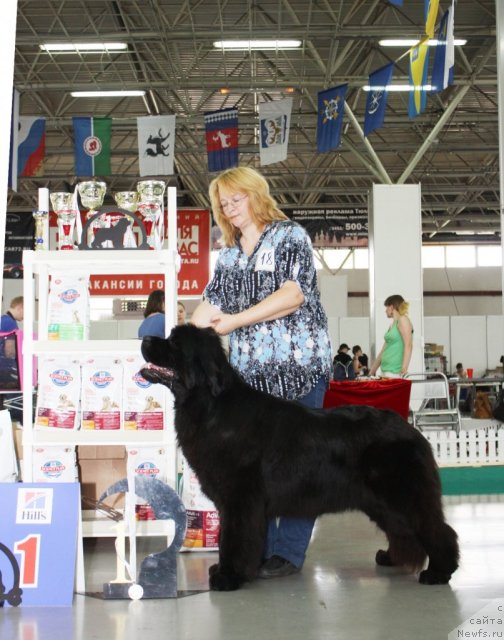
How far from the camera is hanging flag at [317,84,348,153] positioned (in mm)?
11562

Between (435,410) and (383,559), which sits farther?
(435,410)

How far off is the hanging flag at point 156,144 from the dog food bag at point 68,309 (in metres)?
8.69

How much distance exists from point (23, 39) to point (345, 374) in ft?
24.3

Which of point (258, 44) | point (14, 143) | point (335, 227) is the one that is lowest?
point (335, 227)

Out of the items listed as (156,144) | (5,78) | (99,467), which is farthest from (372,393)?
(156,144)

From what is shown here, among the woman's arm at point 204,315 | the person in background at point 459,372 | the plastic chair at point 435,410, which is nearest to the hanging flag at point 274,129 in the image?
the plastic chair at point 435,410

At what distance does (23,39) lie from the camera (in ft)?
38.8

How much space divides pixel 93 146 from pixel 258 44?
2.94 metres

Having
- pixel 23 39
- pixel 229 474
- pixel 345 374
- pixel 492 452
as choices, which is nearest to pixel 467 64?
pixel 345 374

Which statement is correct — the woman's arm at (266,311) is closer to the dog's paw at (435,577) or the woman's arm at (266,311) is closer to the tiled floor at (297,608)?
the tiled floor at (297,608)

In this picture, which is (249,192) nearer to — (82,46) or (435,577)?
(435,577)

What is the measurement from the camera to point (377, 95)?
1098 cm

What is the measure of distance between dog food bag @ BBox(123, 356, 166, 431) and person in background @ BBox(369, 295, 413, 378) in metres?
4.41

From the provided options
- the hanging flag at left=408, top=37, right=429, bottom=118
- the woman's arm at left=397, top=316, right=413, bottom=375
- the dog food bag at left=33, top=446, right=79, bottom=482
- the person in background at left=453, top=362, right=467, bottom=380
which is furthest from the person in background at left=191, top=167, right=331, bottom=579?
the person in background at left=453, top=362, right=467, bottom=380
